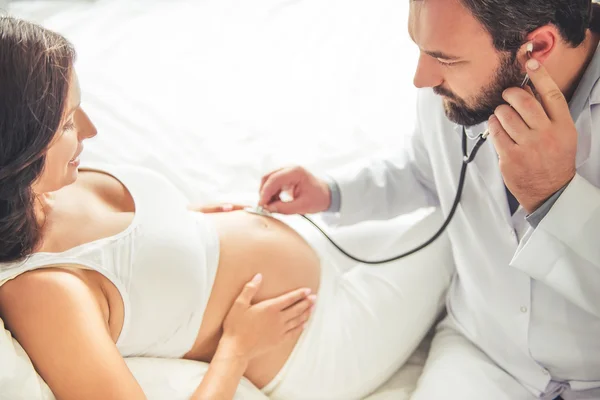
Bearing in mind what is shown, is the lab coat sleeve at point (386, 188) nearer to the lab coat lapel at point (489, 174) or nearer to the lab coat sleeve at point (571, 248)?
the lab coat lapel at point (489, 174)

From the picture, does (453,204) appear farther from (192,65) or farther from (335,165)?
(192,65)

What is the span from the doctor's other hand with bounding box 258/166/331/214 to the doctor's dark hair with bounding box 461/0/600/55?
1.68 feet

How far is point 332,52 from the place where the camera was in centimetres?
195

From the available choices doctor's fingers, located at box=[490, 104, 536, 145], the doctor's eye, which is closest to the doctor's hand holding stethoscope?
doctor's fingers, located at box=[490, 104, 536, 145]

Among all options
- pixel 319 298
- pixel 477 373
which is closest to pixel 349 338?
pixel 319 298

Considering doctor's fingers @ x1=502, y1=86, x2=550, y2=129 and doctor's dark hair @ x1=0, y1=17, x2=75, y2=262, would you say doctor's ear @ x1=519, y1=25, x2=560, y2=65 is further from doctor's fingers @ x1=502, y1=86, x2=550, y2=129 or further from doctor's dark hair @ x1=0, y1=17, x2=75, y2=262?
doctor's dark hair @ x1=0, y1=17, x2=75, y2=262

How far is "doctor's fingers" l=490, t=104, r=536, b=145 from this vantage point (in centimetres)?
90

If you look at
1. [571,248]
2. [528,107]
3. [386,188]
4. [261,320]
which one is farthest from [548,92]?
[261,320]

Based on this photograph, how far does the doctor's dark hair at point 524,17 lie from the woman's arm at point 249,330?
59 centimetres

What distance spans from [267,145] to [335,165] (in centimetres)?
19

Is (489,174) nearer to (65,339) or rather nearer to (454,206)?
(454,206)

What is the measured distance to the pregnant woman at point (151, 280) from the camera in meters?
0.93

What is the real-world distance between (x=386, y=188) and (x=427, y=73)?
374mm

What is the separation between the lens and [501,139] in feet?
3.05
